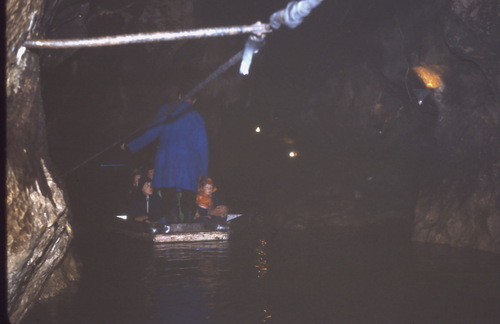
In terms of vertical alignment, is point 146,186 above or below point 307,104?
below

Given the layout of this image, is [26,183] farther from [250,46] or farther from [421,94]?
[421,94]

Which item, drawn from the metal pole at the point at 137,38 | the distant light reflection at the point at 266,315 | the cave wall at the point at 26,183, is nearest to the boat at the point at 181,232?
the distant light reflection at the point at 266,315

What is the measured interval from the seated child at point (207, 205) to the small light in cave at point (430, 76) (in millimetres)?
4052

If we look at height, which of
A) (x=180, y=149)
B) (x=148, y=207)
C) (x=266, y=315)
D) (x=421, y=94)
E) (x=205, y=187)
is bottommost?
(x=266, y=315)

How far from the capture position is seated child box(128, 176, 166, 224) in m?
8.88

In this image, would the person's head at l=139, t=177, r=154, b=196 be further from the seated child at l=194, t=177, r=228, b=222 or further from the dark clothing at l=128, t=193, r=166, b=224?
the seated child at l=194, t=177, r=228, b=222

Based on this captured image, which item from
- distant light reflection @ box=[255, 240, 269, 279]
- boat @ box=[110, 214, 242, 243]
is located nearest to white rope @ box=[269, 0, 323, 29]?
distant light reflection @ box=[255, 240, 269, 279]

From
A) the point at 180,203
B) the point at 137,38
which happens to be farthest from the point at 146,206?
the point at 137,38

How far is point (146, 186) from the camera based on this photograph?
9.13 m

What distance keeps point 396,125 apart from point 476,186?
134 inches

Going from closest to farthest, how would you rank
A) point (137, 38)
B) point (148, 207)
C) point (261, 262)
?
point (137, 38) → point (261, 262) → point (148, 207)

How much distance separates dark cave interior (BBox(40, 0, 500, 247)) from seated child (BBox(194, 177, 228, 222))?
7.03 feet

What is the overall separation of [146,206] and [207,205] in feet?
3.49

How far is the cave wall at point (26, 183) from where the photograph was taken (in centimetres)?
291
